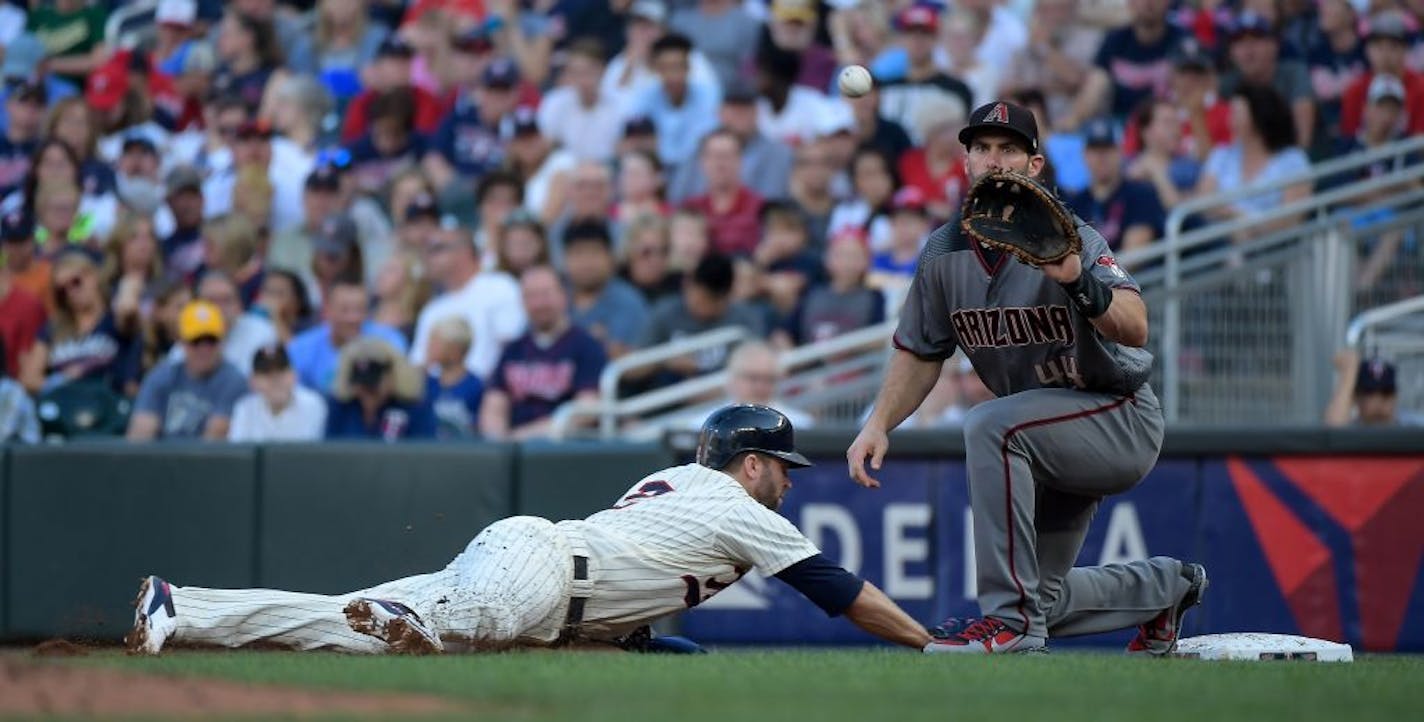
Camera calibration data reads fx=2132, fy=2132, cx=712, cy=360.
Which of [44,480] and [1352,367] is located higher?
[1352,367]

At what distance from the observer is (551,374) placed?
1166 centimetres

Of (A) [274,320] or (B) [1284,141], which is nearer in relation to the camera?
(B) [1284,141]

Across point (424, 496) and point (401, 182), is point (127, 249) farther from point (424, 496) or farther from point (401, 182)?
point (424, 496)

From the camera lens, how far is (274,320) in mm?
13023

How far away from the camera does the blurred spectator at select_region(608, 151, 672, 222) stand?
13016 mm

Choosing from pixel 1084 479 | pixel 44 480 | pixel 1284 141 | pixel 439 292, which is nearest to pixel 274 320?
pixel 439 292

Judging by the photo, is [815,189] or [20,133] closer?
[815,189]

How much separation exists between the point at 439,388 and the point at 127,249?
2.94 meters

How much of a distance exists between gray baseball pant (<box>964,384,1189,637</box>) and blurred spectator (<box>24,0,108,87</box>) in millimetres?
11453

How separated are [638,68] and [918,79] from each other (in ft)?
6.80

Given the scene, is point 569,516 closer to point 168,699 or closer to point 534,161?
point 534,161

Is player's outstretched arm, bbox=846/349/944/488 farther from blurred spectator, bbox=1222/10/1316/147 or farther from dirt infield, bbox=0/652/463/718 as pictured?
blurred spectator, bbox=1222/10/1316/147

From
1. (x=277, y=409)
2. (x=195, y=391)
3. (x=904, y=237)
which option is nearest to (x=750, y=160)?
(x=904, y=237)

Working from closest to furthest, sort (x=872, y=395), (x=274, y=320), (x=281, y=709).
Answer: (x=281, y=709) → (x=872, y=395) → (x=274, y=320)
